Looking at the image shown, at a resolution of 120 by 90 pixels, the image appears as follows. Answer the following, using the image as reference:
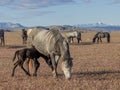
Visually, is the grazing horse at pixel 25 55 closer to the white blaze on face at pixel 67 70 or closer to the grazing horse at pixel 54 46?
the grazing horse at pixel 54 46

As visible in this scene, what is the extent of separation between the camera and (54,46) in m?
14.1

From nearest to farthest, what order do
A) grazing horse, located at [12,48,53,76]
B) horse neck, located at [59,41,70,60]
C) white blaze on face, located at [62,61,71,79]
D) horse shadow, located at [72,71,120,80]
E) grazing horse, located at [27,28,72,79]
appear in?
white blaze on face, located at [62,61,71,79], grazing horse, located at [27,28,72,79], horse neck, located at [59,41,70,60], horse shadow, located at [72,71,120,80], grazing horse, located at [12,48,53,76]

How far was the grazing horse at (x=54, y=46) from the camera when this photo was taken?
13039 millimetres

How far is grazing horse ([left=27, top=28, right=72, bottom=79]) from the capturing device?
513 inches

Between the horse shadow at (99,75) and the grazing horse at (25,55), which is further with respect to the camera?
the grazing horse at (25,55)

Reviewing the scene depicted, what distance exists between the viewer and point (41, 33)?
15820 mm

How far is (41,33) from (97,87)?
15.8ft

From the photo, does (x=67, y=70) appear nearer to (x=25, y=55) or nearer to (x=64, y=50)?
(x=64, y=50)

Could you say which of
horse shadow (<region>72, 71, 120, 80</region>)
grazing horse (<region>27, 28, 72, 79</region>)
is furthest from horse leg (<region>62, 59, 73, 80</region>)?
horse shadow (<region>72, 71, 120, 80</region>)

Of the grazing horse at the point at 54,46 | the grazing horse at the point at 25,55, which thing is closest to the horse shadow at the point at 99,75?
the grazing horse at the point at 54,46

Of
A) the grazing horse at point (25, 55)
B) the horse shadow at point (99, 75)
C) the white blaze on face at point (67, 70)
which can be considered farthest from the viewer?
the grazing horse at point (25, 55)

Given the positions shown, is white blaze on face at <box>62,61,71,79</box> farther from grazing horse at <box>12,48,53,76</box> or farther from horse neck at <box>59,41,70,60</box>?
grazing horse at <box>12,48,53,76</box>

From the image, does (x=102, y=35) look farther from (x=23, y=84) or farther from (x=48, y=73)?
(x=23, y=84)

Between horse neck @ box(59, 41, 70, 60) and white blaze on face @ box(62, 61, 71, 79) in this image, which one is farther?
horse neck @ box(59, 41, 70, 60)
